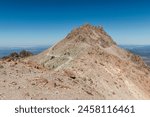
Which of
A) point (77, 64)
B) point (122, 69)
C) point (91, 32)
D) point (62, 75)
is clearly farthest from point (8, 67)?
point (91, 32)

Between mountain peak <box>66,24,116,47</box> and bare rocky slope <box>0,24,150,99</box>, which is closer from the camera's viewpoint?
bare rocky slope <box>0,24,150,99</box>

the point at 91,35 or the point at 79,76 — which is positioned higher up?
the point at 91,35

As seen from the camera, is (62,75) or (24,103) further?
(62,75)

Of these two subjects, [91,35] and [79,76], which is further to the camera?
[91,35]

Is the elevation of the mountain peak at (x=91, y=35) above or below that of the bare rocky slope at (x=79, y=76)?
above

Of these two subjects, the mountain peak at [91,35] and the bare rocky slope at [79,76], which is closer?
the bare rocky slope at [79,76]

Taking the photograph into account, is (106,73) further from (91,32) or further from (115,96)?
(91,32)

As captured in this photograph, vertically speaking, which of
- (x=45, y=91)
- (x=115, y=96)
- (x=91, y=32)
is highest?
(x=91, y=32)

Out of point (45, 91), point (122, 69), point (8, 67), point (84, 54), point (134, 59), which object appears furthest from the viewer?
point (134, 59)
